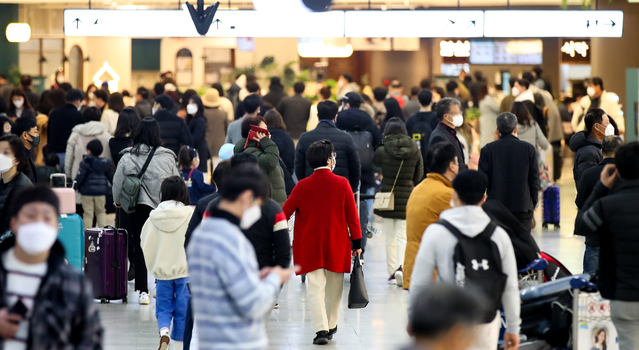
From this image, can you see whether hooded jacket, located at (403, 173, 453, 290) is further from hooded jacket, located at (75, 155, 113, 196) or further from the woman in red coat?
hooded jacket, located at (75, 155, 113, 196)

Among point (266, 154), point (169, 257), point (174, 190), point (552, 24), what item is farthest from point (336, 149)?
point (552, 24)

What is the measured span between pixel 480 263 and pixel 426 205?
101 centimetres

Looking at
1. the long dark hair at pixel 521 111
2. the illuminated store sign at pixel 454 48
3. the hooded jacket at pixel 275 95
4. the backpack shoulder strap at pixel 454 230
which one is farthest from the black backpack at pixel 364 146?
the illuminated store sign at pixel 454 48

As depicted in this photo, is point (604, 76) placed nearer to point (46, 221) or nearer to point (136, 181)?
point (136, 181)

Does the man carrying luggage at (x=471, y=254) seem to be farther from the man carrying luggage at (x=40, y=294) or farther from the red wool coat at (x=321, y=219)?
the red wool coat at (x=321, y=219)

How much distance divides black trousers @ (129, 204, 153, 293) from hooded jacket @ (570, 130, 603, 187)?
3.53 meters

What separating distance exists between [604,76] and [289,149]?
9.29 metres

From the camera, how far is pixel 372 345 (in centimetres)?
618

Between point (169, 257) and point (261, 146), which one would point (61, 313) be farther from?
point (261, 146)

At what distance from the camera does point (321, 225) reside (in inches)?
238

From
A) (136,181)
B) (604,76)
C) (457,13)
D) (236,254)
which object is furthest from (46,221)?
(604,76)

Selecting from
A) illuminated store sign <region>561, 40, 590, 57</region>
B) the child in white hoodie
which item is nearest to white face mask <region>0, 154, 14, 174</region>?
the child in white hoodie

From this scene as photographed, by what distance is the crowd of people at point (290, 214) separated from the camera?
310 centimetres

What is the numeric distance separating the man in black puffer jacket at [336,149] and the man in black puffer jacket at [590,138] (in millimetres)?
1900
